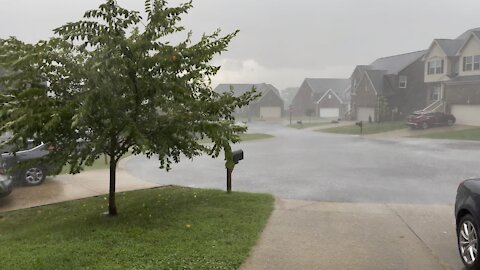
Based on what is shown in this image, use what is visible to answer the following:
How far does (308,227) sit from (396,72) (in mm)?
44097

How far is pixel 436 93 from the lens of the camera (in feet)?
136

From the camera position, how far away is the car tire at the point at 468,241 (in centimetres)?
493

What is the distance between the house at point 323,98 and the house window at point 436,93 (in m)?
25.7

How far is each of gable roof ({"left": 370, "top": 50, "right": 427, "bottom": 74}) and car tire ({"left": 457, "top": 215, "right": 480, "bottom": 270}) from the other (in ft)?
147

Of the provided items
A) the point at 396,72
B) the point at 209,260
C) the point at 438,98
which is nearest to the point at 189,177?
the point at 209,260

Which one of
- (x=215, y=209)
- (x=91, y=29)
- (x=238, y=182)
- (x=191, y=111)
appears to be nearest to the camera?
(x=91, y=29)

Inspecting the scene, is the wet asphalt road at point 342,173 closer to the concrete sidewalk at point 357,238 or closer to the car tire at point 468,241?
the concrete sidewalk at point 357,238

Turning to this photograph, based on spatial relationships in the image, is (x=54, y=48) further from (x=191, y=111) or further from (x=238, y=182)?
(x=238, y=182)

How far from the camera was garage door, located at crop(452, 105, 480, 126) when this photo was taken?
112 feet

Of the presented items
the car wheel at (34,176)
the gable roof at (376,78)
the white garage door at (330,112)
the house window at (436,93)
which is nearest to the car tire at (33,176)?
the car wheel at (34,176)

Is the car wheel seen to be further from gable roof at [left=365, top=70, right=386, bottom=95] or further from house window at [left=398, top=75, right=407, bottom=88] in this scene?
house window at [left=398, top=75, right=407, bottom=88]

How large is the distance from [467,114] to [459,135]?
7.94 metres

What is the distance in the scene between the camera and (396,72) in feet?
153

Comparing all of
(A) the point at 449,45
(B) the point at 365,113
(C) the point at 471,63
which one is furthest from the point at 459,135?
(B) the point at 365,113
